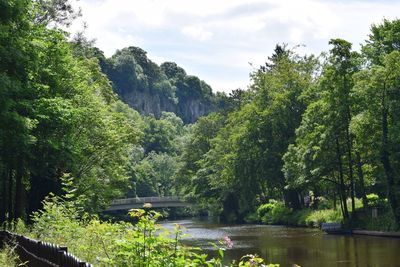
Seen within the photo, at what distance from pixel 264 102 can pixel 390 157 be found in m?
26.9

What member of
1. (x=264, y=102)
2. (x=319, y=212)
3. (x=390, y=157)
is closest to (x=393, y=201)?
(x=390, y=157)

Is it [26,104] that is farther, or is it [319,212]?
[319,212]

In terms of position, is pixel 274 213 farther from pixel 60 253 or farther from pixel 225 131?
pixel 60 253

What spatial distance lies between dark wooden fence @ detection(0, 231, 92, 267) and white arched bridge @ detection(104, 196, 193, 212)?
68.7 metres

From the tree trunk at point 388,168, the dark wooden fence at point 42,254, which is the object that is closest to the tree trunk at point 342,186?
the tree trunk at point 388,168

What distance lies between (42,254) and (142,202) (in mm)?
75908

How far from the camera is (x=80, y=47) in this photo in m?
49.5

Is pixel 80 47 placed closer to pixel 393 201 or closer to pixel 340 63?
pixel 340 63

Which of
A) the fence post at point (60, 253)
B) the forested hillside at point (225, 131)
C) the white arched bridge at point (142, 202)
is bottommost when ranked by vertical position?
the fence post at point (60, 253)

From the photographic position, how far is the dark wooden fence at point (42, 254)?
23.2 ft

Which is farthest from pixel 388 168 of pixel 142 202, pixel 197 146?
pixel 197 146

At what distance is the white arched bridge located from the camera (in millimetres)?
84625

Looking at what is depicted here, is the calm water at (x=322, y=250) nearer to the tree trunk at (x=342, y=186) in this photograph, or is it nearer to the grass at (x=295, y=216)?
the tree trunk at (x=342, y=186)

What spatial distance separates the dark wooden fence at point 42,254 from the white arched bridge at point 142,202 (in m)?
68.7
